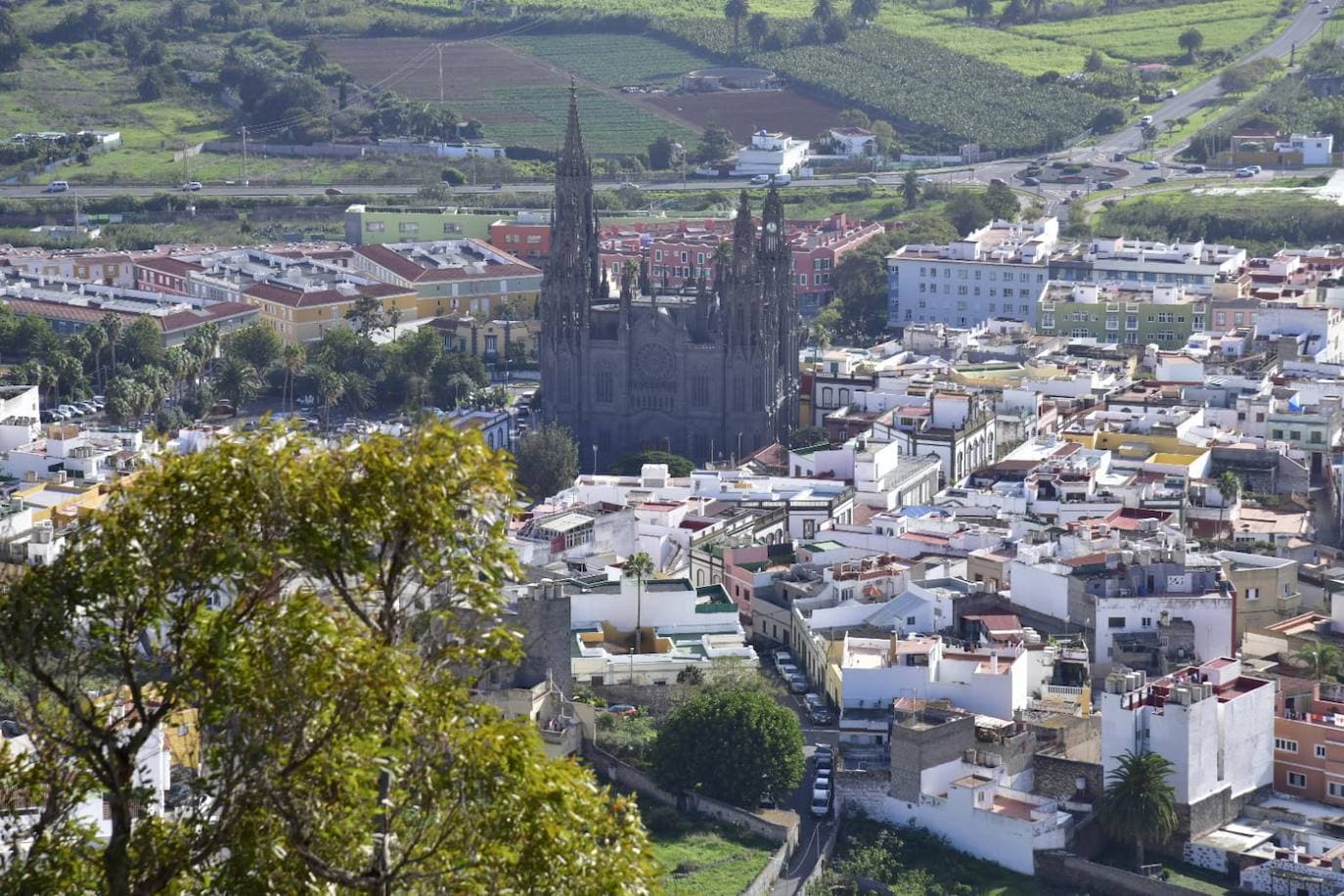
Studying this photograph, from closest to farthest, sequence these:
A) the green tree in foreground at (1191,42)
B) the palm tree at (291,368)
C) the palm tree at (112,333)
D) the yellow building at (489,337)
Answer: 1. the palm tree at (291,368)
2. the palm tree at (112,333)
3. the yellow building at (489,337)
4. the green tree in foreground at (1191,42)

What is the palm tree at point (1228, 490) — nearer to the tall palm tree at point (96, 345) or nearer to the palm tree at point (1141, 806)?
the palm tree at point (1141, 806)

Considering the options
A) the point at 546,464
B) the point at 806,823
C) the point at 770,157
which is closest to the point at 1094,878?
the point at 806,823

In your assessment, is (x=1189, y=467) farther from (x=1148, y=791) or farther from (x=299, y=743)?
(x=299, y=743)

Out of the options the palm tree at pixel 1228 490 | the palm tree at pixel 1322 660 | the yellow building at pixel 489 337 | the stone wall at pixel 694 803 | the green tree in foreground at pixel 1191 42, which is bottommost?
the yellow building at pixel 489 337

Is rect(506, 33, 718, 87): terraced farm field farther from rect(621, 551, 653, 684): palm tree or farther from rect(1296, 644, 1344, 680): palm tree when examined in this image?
rect(1296, 644, 1344, 680): palm tree

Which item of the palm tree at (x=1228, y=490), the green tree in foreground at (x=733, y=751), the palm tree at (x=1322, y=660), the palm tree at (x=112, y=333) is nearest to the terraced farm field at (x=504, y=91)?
the palm tree at (x=112, y=333)

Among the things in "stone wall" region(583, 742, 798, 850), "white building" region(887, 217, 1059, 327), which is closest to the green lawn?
"stone wall" region(583, 742, 798, 850)

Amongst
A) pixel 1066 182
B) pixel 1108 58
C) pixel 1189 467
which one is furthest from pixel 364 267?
pixel 1108 58
